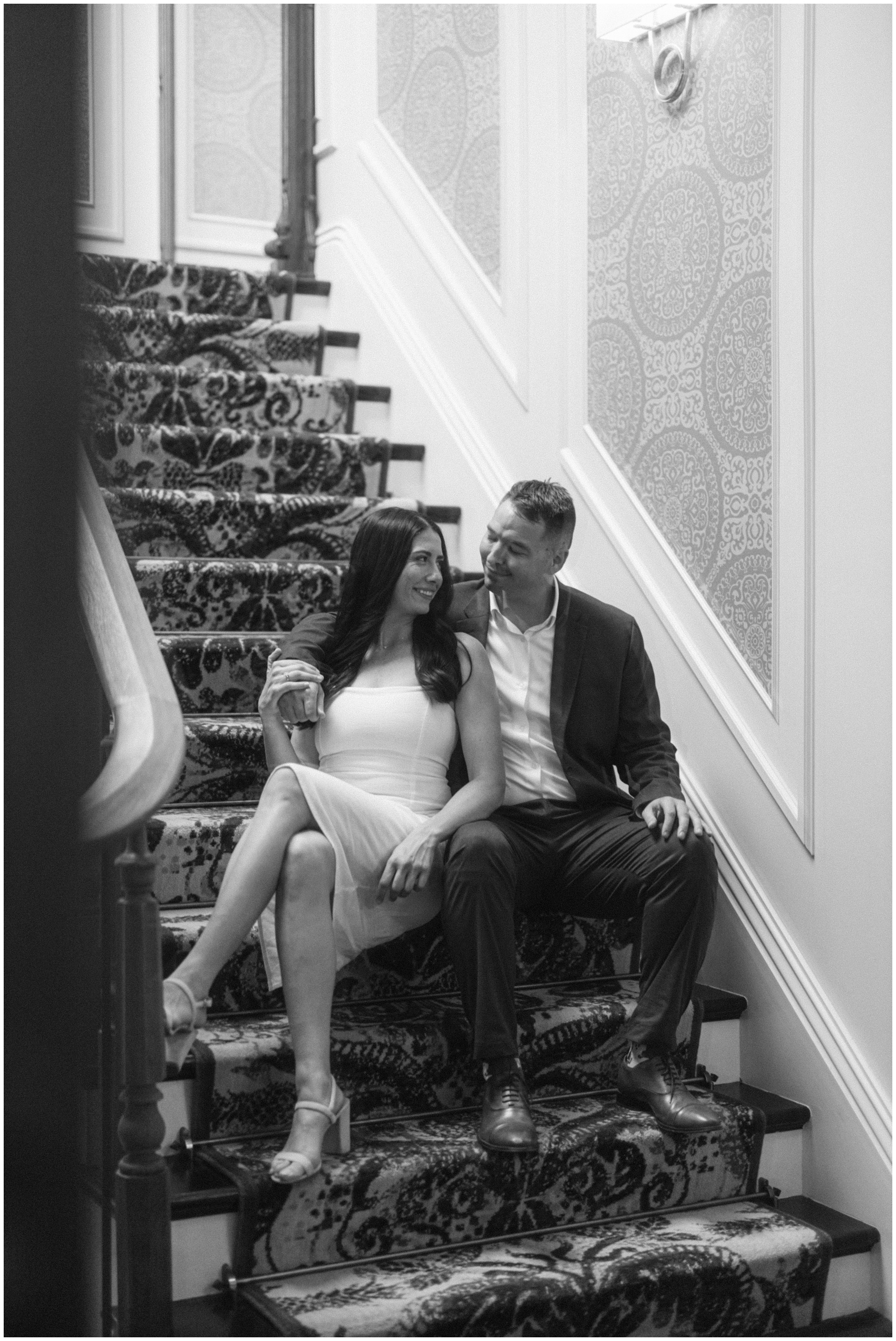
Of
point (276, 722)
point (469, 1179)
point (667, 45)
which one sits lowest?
point (469, 1179)

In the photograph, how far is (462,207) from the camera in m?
3.48

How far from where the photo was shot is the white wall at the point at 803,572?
2205 millimetres

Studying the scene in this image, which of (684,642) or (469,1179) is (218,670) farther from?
(469,1179)

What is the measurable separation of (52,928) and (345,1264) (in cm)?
129

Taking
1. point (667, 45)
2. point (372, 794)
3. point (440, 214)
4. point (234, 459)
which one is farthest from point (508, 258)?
point (372, 794)

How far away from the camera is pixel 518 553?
253 centimetres

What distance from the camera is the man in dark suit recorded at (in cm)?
209

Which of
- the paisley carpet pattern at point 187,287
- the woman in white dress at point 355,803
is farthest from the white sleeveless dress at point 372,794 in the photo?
the paisley carpet pattern at point 187,287

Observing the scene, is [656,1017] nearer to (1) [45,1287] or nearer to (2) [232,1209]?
(2) [232,1209]

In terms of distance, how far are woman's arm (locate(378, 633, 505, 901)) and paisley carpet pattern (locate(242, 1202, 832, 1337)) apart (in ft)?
1.81

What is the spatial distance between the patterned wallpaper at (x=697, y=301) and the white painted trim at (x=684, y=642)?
0.30 ft

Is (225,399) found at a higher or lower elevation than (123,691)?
higher

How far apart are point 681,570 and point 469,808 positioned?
755 millimetres

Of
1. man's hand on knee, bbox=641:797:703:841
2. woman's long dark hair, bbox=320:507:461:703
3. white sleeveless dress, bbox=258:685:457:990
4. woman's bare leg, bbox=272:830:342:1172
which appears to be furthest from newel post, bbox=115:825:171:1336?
man's hand on knee, bbox=641:797:703:841
